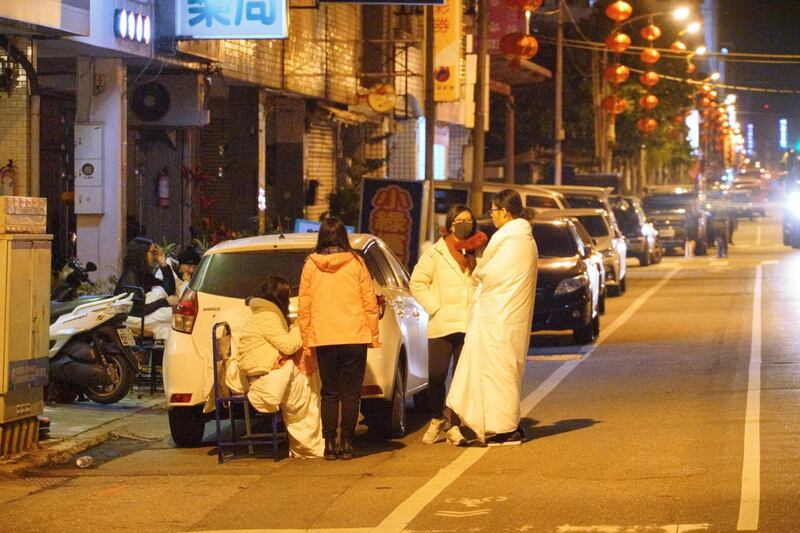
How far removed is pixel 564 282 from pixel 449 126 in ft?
72.7

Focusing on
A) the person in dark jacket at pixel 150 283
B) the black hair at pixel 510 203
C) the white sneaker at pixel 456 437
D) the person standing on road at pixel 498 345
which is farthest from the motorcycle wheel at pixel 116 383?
the black hair at pixel 510 203

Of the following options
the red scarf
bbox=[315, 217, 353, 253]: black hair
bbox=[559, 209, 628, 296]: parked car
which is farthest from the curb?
bbox=[559, 209, 628, 296]: parked car

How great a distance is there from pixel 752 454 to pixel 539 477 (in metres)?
1.58

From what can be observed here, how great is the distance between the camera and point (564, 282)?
19.3 meters

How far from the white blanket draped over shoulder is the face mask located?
2.29 ft

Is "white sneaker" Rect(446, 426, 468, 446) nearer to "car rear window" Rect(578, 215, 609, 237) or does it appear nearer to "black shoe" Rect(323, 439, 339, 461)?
"black shoe" Rect(323, 439, 339, 461)

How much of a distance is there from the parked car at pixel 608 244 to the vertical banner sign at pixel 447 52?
17.2 feet

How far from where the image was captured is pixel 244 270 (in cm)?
1148

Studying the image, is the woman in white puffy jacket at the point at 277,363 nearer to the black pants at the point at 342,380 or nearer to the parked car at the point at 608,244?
the black pants at the point at 342,380

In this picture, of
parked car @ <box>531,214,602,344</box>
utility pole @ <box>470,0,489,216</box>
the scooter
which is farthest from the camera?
utility pole @ <box>470,0,489,216</box>

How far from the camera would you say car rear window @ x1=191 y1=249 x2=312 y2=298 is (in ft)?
37.4

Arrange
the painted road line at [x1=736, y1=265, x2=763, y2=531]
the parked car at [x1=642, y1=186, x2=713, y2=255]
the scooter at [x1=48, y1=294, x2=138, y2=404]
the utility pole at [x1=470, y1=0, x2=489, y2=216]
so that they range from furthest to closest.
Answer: the parked car at [x1=642, y1=186, x2=713, y2=255], the utility pole at [x1=470, y1=0, x2=489, y2=216], the scooter at [x1=48, y1=294, x2=138, y2=404], the painted road line at [x1=736, y1=265, x2=763, y2=531]

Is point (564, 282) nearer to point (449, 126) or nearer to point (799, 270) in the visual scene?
point (799, 270)

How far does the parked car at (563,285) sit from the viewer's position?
63.0ft
